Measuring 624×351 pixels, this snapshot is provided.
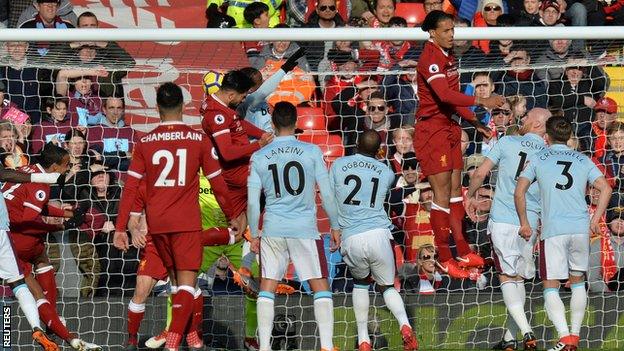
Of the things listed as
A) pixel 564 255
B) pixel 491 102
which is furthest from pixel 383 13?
pixel 564 255

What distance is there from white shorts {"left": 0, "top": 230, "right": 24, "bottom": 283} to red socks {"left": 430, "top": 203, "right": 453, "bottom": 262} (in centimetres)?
370

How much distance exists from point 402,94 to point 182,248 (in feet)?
14.2

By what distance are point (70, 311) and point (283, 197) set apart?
3.12 metres

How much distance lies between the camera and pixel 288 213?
37.8 feet

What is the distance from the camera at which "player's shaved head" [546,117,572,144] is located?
38.9ft

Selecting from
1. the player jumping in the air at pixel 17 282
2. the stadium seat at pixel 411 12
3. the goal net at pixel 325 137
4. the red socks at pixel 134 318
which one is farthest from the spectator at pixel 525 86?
the player jumping in the air at pixel 17 282

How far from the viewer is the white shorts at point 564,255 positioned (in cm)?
1180

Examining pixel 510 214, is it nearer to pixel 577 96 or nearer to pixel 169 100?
pixel 577 96

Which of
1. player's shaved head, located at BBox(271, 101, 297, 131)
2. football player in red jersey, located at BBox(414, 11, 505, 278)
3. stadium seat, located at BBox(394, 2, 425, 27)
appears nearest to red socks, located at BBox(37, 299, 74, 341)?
player's shaved head, located at BBox(271, 101, 297, 131)

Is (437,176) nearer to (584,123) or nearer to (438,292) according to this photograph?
(438,292)

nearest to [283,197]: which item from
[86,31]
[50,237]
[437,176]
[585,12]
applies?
[437,176]

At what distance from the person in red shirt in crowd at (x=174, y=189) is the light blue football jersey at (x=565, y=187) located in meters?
2.69

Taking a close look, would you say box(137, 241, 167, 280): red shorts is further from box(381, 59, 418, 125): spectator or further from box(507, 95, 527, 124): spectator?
box(507, 95, 527, 124): spectator

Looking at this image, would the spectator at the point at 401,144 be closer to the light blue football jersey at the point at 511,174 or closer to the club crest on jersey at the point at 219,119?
the light blue football jersey at the point at 511,174
